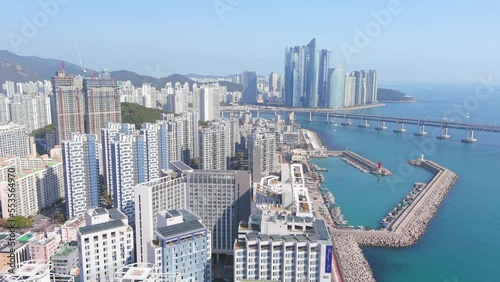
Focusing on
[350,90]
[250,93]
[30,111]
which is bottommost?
[30,111]

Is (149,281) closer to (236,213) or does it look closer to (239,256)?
(239,256)

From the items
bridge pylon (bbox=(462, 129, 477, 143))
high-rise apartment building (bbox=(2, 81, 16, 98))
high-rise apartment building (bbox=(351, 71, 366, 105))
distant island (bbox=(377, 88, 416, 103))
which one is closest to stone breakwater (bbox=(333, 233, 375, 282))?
bridge pylon (bbox=(462, 129, 477, 143))

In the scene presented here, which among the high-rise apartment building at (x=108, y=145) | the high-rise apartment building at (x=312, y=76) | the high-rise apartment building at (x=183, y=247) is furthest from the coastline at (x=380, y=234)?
the high-rise apartment building at (x=312, y=76)

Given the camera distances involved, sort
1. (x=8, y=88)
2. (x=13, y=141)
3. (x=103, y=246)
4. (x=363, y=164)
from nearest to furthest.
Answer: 1. (x=103, y=246)
2. (x=13, y=141)
3. (x=363, y=164)
4. (x=8, y=88)

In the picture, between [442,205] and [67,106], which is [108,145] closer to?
[67,106]

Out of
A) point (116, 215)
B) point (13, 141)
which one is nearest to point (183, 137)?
point (13, 141)

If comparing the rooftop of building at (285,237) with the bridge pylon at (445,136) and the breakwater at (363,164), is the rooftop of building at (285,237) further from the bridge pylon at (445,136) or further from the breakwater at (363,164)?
the bridge pylon at (445,136)
